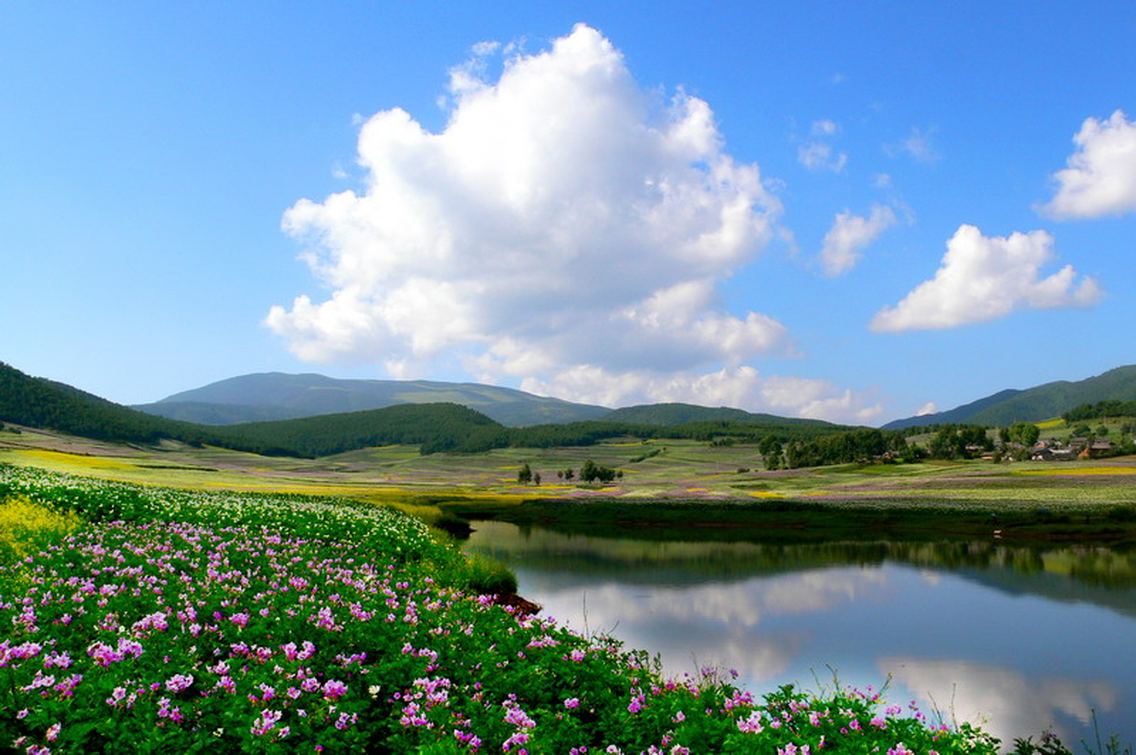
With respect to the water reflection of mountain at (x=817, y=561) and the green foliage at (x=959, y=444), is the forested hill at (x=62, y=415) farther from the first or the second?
the green foliage at (x=959, y=444)


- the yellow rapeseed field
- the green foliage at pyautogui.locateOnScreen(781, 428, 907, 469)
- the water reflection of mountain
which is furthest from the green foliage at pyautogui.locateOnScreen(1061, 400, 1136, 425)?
the yellow rapeseed field

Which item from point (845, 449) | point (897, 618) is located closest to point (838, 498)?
point (897, 618)

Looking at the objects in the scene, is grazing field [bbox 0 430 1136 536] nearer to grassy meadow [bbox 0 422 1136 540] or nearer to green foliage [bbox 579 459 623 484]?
grassy meadow [bbox 0 422 1136 540]

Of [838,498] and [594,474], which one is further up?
[838,498]

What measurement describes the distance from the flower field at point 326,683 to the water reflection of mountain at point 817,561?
19008 mm

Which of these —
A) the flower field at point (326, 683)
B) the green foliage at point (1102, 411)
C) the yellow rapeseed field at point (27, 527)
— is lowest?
the flower field at point (326, 683)

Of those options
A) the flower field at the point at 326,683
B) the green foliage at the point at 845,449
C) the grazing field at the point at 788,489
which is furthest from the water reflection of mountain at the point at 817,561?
the green foliage at the point at 845,449

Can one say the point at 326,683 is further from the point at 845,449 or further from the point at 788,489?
the point at 845,449

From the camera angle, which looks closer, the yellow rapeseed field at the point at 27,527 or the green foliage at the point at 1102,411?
the yellow rapeseed field at the point at 27,527

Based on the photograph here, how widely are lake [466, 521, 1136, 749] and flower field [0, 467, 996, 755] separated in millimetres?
2323

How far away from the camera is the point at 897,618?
20812mm

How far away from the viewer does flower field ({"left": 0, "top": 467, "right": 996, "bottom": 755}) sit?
5.39 metres

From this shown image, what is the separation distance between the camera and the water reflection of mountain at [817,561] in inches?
1049

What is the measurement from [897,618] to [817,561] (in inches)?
507
